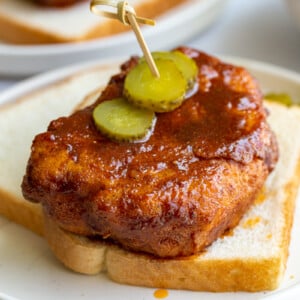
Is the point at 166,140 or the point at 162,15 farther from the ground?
the point at 166,140

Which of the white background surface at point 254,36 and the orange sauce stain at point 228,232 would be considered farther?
the white background surface at point 254,36

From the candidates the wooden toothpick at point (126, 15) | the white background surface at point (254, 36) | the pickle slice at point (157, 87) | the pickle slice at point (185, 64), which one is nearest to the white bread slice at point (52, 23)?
the white background surface at point (254, 36)

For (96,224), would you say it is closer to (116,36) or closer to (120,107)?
(120,107)

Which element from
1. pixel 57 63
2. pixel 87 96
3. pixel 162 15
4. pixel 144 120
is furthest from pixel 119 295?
pixel 162 15

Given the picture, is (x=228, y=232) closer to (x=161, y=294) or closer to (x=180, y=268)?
(x=180, y=268)

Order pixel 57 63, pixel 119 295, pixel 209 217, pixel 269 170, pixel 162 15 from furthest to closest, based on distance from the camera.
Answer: pixel 162 15, pixel 57 63, pixel 269 170, pixel 119 295, pixel 209 217

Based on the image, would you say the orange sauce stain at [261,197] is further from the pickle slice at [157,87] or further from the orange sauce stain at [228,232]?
the pickle slice at [157,87]

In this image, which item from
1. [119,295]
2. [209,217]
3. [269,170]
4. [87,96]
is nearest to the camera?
[209,217]
